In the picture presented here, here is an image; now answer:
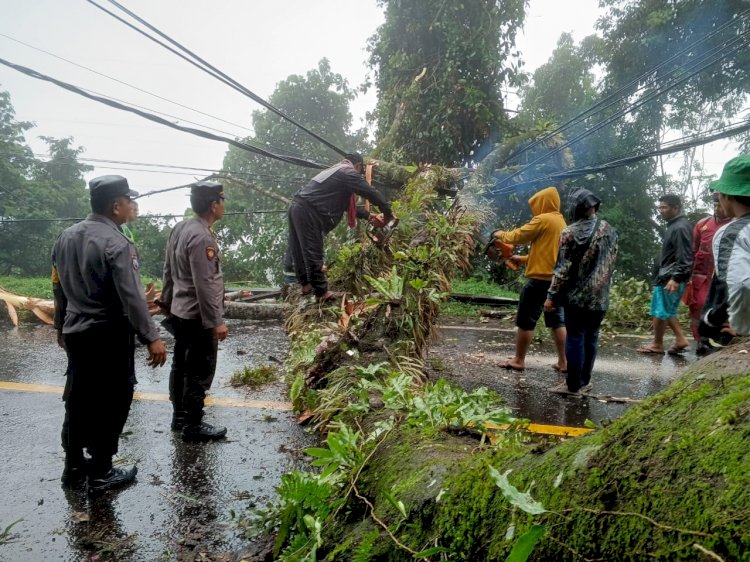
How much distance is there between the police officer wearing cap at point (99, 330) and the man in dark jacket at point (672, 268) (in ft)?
17.5

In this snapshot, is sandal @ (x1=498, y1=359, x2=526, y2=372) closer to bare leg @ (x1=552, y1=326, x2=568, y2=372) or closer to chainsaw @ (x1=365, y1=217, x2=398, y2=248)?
bare leg @ (x1=552, y1=326, x2=568, y2=372)

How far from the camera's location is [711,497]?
1.01 metres

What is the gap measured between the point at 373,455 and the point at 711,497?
1.47 meters

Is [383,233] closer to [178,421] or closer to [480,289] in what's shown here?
[178,421]

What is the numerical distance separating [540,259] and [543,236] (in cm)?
24

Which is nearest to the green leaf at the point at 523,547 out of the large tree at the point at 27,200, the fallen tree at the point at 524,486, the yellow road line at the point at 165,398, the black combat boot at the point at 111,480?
the fallen tree at the point at 524,486

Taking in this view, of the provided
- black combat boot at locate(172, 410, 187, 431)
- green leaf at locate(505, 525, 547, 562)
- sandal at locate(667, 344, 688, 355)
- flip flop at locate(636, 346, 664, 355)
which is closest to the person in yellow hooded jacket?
flip flop at locate(636, 346, 664, 355)

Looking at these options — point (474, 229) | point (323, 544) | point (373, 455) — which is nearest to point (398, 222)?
point (474, 229)

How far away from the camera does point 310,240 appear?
226 inches

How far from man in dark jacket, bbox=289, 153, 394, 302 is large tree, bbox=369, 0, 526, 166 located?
877cm

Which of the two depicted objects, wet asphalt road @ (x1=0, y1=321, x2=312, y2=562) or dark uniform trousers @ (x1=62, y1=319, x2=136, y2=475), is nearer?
wet asphalt road @ (x1=0, y1=321, x2=312, y2=562)

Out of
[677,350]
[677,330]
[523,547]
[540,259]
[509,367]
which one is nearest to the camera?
[523,547]

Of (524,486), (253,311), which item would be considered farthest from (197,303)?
(253,311)

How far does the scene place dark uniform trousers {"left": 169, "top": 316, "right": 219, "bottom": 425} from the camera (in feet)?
11.7
